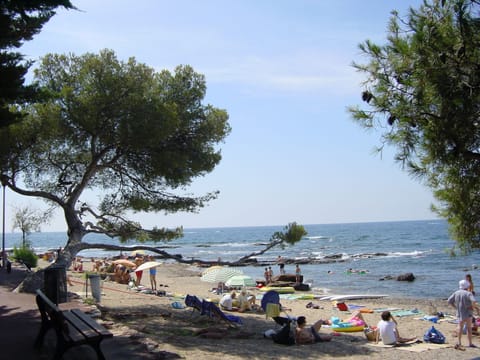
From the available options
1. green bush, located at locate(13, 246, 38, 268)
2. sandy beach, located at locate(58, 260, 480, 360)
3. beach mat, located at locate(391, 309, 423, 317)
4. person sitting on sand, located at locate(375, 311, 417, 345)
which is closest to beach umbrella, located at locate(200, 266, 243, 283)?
sandy beach, located at locate(58, 260, 480, 360)

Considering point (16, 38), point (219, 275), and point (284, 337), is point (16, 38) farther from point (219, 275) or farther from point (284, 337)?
point (219, 275)

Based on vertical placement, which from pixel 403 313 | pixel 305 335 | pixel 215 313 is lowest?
pixel 403 313

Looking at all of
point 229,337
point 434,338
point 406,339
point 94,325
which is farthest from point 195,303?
point 94,325

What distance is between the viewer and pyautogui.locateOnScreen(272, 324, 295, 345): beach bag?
10.9 m

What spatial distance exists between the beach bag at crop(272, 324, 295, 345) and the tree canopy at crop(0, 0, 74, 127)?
658 centimetres

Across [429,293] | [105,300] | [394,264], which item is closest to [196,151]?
[105,300]

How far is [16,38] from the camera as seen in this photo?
948 cm

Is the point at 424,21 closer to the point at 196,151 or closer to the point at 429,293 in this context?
the point at 196,151

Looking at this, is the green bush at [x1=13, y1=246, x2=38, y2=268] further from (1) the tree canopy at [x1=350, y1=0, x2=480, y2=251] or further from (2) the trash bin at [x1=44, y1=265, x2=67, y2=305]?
(1) the tree canopy at [x1=350, y1=0, x2=480, y2=251]

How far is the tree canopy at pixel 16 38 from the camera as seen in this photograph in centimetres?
768

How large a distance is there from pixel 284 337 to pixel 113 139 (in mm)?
6248

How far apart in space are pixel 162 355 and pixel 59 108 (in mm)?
7288

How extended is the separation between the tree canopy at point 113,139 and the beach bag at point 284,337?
417 cm

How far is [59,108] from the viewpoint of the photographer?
12.5 metres
